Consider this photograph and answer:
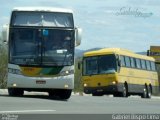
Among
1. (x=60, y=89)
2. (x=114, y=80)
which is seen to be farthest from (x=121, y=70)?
Answer: (x=60, y=89)

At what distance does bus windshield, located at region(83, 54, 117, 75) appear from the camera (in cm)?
3809

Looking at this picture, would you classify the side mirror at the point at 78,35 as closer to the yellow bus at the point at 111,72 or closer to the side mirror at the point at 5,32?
the side mirror at the point at 5,32

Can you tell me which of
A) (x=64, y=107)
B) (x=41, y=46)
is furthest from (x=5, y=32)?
(x=64, y=107)

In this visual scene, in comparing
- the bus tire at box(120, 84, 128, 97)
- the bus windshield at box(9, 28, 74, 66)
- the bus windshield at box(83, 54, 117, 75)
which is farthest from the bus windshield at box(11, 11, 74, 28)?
the bus tire at box(120, 84, 128, 97)

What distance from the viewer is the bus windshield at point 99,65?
38.1 m

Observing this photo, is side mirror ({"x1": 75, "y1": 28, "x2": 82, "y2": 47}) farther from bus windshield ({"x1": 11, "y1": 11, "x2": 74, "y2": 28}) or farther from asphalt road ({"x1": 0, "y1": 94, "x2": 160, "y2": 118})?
asphalt road ({"x1": 0, "y1": 94, "x2": 160, "y2": 118})

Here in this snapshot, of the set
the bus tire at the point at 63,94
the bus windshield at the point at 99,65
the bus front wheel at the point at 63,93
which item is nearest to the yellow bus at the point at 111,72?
the bus windshield at the point at 99,65

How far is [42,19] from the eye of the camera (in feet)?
80.2

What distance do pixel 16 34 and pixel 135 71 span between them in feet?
61.5

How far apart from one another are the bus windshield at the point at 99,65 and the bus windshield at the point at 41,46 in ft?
46.0

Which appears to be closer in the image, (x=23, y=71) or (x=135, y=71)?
(x=23, y=71)

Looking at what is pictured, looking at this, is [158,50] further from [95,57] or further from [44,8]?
[44,8]

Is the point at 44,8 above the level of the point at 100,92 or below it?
above

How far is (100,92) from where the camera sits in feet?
130
